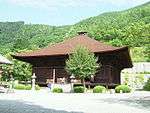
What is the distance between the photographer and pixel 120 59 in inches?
1890

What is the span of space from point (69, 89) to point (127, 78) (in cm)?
2187

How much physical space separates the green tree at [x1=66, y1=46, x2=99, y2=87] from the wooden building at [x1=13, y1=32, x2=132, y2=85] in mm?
2411

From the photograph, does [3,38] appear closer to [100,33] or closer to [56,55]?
[100,33]

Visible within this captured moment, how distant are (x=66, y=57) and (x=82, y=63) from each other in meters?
5.72

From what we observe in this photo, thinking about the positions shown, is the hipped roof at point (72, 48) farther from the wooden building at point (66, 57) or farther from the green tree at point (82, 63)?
the green tree at point (82, 63)

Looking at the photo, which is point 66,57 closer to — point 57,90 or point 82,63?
point 82,63

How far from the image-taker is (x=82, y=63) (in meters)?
41.5

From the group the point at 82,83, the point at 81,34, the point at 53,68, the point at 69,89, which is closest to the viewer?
the point at 69,89

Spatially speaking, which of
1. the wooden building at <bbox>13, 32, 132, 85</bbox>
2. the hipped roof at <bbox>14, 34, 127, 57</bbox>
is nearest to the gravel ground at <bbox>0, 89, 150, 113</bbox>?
the wooden building at <bbox>13, 32, 132, 85</bbox>

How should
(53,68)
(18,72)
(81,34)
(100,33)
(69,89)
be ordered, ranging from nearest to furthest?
(69,89) < (53,68) < (81,34) < (18,72) < (100,33)

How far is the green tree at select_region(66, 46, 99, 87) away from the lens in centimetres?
4153

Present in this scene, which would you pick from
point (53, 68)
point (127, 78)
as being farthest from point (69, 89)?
point (127, 78)

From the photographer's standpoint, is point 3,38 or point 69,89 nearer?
point 69,89

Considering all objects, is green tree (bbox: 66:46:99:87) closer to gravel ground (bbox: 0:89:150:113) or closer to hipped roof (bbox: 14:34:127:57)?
hipped roof (bbox: 14:34:127:57)
